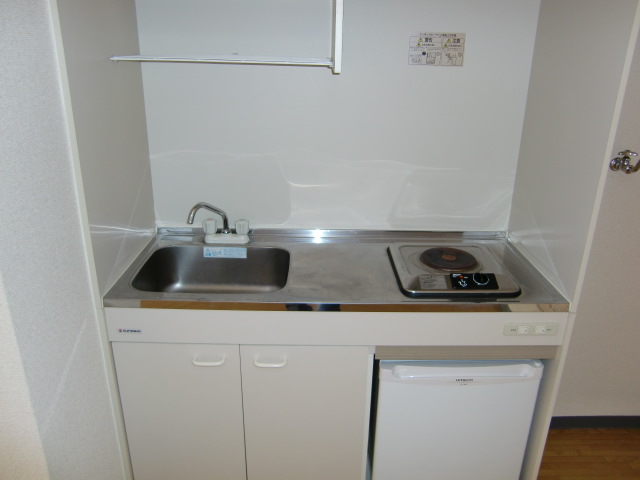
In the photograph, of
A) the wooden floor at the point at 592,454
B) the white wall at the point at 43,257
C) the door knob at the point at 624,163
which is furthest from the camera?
the wooden floor at the point at 592,454

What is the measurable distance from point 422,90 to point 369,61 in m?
0.23

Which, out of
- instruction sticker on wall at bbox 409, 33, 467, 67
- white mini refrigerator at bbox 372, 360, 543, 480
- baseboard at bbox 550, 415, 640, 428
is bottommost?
baseboard at bbox 550, 415, 640, 428

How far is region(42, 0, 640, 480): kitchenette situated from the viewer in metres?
1.54

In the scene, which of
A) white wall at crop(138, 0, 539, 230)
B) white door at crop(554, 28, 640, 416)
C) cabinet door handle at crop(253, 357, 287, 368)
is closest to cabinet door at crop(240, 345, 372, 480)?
cabinet door handle at crop(253, 357, 287, 368)

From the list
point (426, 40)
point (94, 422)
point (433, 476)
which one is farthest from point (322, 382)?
point (426, 40)

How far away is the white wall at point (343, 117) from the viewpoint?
180cm

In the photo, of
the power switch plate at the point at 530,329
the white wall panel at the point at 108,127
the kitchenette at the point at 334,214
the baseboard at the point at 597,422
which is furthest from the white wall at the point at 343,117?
the baseboard at the point at 597,422

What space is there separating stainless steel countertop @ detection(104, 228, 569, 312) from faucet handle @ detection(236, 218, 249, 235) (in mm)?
65

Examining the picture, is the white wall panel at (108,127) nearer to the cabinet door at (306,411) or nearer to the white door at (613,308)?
the cabinet door at (306,411)

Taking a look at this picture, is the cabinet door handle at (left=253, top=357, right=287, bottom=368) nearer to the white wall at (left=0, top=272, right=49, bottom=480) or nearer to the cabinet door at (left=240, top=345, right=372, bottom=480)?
the cabinet door at (left=240, top=345, right=372, bottom=480)

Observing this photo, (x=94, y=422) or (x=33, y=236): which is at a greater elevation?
(x=33, y=236)

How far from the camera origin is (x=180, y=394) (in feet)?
5.42

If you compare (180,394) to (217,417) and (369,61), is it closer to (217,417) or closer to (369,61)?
(217,417)

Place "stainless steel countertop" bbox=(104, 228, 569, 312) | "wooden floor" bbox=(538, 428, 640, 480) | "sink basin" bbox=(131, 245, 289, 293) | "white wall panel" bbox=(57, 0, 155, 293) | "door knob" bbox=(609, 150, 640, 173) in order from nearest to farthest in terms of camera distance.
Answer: "white wall panel" bbox=(57, 0, 155, 293) < "stainless steel countertop" bbox=(104, 228, 569, 312) < "door knob" bbox=(609, 150, 640, 173) < "sink basin" bbox=(131, 245, 289, 293) < "wooden floor" bbox=(538, 428, 640, 480)
